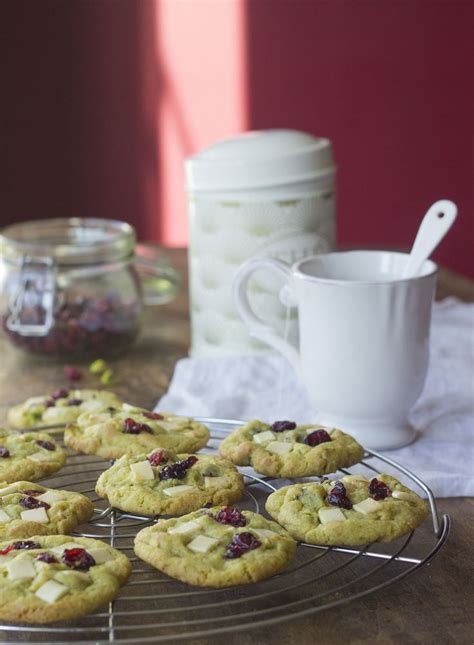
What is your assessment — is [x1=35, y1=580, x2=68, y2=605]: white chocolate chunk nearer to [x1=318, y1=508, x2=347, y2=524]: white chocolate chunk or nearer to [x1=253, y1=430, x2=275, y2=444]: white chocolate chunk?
[x1=318, y1=508, x2=347, y2=524]: white chocolate chunk

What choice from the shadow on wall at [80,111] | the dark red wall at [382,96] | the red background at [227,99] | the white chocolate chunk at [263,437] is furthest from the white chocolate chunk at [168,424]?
the shadow on wall at [80,111]

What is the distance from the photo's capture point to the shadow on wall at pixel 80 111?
13.4 feet

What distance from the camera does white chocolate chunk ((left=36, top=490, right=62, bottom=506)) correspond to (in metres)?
0.92

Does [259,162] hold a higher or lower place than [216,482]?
higher

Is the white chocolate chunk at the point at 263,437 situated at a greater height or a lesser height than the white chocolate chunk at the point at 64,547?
lesser

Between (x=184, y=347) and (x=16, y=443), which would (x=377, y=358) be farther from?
(x=184, y=347)

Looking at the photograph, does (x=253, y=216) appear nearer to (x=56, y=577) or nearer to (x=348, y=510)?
(x=348, y=510)

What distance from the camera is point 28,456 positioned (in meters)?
1.05

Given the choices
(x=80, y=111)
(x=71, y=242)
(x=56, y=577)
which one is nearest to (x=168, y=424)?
(x=56, y=577)

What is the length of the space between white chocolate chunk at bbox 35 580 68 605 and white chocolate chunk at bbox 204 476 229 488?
241 mm

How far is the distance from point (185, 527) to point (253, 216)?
0.76 m

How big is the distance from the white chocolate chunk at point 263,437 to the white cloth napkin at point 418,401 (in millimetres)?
148

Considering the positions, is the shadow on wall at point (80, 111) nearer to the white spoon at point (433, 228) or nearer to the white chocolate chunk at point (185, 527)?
the white spoon at point (433, 228)

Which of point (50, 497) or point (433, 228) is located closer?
point (50, 497)
